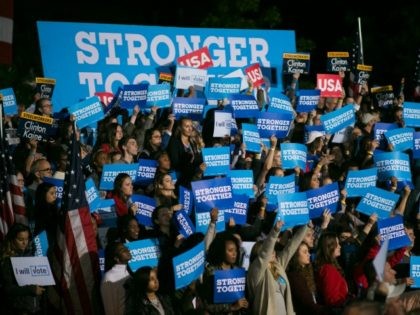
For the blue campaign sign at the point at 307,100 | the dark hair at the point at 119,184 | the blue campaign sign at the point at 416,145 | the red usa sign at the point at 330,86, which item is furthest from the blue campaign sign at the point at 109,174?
the red usa sign at the point at 330,86

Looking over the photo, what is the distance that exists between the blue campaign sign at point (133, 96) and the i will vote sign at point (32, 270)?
5.35 metres

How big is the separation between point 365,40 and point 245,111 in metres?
10.9

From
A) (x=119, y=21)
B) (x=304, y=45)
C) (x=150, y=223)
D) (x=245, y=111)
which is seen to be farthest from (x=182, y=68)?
(x=119, y=21)

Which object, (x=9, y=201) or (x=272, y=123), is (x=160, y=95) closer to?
(x=272, y=123)

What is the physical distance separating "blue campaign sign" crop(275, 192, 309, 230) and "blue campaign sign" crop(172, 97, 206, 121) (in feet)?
11.0

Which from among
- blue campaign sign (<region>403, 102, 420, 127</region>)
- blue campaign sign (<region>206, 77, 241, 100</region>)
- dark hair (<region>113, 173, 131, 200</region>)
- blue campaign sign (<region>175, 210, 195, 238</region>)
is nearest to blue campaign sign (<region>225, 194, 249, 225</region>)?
blue campaign sign (<region>175, 210, 195, 238</region>)

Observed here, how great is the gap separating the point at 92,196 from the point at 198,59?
15.7 ft

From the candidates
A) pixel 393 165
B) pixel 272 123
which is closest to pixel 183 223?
pixel 272 123

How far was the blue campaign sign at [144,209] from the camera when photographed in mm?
12742

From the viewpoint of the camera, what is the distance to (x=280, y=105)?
1623 centimetres

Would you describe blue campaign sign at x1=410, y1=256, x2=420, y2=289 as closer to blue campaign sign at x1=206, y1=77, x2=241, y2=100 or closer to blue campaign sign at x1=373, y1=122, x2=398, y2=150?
blue campaign sign at x1=373, y1=122, x2=398, y2=150

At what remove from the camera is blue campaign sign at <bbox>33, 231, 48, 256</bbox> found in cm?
1175

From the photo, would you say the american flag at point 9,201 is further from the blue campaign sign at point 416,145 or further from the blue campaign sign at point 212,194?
the blue campaign sign at point 416,145

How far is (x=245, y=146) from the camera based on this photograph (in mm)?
14961
